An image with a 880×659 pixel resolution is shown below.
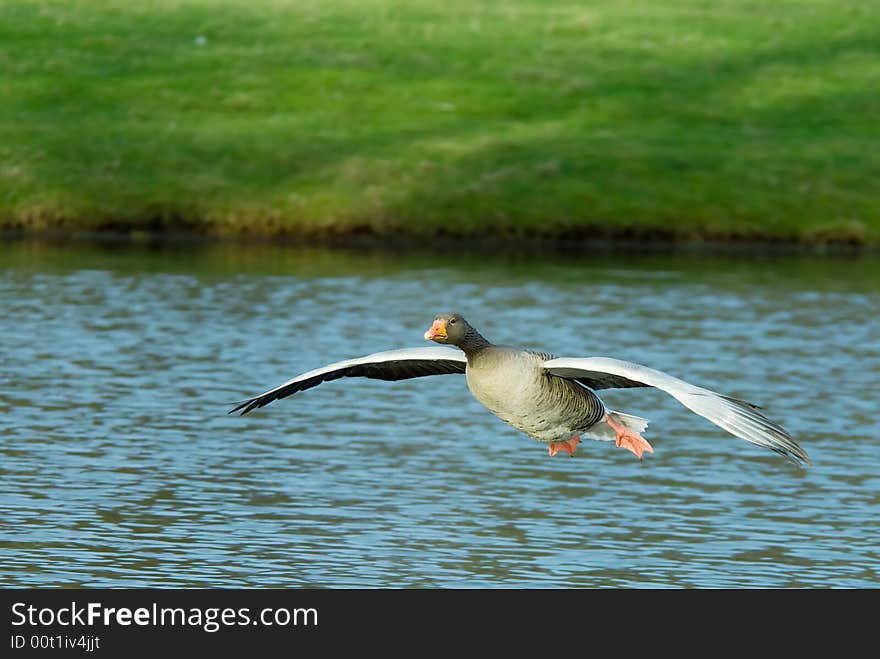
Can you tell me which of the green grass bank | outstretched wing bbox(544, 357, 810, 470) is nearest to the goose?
outstretched wing bbox(544, 357, 810, 470)

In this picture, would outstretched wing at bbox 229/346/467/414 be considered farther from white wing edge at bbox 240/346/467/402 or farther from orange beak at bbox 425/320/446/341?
orange beak at bbox 425/320/446/341

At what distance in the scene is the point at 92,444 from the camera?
33.2m

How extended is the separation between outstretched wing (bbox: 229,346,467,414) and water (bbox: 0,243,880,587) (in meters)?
3.37

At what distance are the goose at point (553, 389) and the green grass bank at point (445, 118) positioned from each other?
49.6 m

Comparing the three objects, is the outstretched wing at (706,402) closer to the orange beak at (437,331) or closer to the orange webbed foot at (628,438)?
the orange webbed foot at (628,438)

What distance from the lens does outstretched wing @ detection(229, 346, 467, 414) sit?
66.8 feet

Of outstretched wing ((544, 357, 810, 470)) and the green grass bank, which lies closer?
outstretched wing ((544, 357, 810, 470))

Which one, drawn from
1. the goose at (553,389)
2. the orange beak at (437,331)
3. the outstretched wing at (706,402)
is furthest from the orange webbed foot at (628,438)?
the orange beak at (437,331)

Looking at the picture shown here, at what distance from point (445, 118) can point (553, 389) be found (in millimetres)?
61669

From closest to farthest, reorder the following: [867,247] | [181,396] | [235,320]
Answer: [181,396] → [235,320] → [867,247]

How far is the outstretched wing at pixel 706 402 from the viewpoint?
56.8ft

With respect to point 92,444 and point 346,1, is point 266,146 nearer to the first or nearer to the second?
point 346,1

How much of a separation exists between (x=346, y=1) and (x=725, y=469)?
6916 cm
